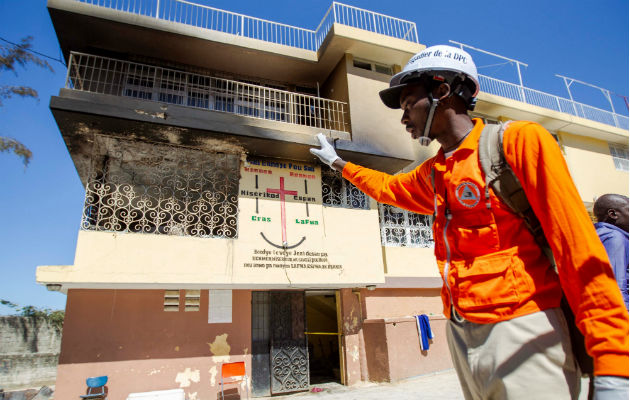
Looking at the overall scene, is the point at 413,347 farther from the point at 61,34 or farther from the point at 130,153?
the point at 61,34

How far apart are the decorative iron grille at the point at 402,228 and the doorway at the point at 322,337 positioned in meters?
2.50

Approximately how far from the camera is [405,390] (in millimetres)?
7367

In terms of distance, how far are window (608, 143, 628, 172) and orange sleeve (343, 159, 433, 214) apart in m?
17.8

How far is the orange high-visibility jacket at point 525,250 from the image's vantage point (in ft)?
3.24

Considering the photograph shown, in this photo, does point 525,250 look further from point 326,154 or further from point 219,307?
point 219,307

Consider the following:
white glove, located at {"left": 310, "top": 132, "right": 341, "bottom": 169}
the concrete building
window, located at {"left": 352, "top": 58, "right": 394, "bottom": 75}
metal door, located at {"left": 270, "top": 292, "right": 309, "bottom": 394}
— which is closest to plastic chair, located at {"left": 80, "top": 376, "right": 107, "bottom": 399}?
the concrete building

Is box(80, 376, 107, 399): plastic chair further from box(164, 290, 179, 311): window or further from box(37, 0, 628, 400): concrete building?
box(164, 290, 179, 311): window

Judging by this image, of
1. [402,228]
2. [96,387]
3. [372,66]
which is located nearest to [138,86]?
[372,66]

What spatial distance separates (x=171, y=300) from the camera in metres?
8.12

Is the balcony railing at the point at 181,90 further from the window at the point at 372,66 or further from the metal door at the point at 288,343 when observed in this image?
the metal door at the point at 288,343

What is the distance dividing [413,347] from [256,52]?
27.2 ft

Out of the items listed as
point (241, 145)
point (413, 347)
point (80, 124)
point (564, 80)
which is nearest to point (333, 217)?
point (241, 145)

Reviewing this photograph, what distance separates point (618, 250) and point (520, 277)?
2.51m

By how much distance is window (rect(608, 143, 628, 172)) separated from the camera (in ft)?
50.6
